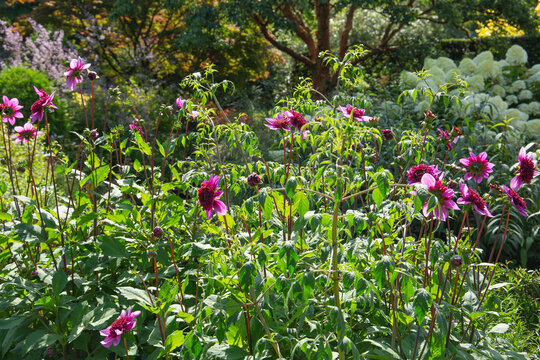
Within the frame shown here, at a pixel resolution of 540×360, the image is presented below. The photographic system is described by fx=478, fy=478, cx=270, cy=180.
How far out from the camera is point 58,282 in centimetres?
173

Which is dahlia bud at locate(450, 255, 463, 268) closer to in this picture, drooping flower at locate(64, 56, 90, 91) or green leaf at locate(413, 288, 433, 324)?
green leaf at locate(413, 288, 433, 324)

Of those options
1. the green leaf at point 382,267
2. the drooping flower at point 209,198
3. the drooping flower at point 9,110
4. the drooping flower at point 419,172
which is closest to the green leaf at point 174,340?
the drooping flower at point 209,198

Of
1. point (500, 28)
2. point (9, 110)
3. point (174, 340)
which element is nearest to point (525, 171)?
point (174, 340)

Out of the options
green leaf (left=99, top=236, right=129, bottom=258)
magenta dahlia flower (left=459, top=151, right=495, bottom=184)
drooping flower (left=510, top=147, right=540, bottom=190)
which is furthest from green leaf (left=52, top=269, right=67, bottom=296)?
drooping flower (left=510, top=147, right=540, bottom=190)

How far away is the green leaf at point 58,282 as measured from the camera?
170 centimetres

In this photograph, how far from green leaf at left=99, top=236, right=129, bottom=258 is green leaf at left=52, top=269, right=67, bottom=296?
0.57 feet

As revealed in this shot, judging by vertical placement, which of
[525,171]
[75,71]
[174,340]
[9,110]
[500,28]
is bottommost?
[174,340]

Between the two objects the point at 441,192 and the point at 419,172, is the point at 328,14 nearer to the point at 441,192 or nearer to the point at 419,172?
the point at 419,172

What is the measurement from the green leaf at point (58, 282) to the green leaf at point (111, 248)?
17 cm

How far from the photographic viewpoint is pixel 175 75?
9617 millimetres

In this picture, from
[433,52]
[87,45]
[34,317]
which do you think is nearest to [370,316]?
[34,317]

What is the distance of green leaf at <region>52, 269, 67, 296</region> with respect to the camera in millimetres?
1704

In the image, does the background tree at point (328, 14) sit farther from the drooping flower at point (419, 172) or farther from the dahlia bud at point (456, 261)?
the dahlia bud at point (456, 261)

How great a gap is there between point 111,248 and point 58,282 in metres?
0.22
